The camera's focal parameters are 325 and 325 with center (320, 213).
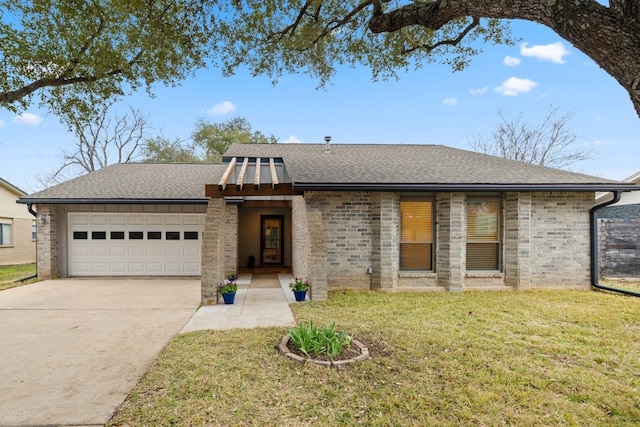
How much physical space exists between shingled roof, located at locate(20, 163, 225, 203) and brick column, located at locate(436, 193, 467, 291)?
7545 mm

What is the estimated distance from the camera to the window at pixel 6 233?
16188 mm

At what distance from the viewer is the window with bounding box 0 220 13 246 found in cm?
1619

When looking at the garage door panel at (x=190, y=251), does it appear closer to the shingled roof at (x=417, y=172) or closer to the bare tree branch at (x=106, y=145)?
the shingled roof at (x=417, y=172)

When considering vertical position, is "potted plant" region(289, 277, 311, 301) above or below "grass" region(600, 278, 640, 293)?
above

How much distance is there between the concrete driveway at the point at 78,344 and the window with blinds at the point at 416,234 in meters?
5.47

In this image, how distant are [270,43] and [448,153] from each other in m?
7.54

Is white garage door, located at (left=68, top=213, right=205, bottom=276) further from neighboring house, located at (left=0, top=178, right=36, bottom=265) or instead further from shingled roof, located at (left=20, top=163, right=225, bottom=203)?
neighboring house, located at (left=0, top=178, right=36, bottom=265)

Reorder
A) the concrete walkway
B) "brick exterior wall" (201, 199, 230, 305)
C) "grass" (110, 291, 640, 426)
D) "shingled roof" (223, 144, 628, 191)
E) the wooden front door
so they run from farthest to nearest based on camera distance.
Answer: the wooden front door, "shingled roof" (223, 144, 628, 191), "brick exterior wall" (201, 199, 230, 305), the concrete walkway, "grass" (110, 291, 640, 426)

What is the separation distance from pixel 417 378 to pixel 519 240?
640 cm

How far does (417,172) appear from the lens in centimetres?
920

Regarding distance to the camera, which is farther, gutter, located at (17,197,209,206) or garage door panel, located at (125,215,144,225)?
garage door panel, located at (125,215,144,225)

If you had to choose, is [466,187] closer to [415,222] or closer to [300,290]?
[415,222]

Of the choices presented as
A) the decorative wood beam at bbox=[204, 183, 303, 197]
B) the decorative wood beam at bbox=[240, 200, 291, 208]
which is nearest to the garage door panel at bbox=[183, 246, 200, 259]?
the decorative wood beam at bbox=[240, 200, 291, 208]

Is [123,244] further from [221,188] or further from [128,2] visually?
[128,2]
